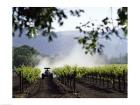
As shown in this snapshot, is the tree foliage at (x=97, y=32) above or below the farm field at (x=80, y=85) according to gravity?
above

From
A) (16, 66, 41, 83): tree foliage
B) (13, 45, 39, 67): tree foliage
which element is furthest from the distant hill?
(16, 66, 41, 83): tree foliage

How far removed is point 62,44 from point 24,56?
0.31 meters

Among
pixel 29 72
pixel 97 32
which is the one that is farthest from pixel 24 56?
pixel 97 32

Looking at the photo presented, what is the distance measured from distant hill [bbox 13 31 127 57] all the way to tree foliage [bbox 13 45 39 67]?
0.03 metres

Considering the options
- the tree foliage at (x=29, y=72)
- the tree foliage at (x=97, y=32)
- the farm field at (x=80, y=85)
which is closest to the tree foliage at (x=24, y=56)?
the tree foliage at (x=29, y=72)

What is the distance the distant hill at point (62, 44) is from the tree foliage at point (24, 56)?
1.4 inches

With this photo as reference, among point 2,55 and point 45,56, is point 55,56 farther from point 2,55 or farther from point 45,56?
point 2,55

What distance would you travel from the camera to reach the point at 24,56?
3840 mm

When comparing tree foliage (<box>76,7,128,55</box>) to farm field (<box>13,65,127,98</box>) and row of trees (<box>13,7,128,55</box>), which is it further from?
farm field (<box>13,65,127,98</box>)

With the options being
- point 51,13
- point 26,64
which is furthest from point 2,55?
point 51,13

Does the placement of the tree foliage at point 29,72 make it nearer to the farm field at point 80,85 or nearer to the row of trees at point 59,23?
the farm field at point 80,85

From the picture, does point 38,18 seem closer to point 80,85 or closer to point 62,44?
point 62,44

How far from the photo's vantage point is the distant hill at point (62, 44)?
3811 millimetres
